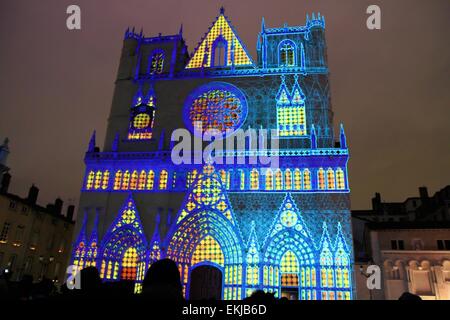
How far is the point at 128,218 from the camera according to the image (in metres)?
28.0

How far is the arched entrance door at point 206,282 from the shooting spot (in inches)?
1156

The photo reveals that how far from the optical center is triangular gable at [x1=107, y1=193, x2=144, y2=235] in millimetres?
27691

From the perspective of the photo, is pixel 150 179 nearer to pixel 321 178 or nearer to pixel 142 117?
pixel 142 117

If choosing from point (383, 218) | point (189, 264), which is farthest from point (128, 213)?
point (383, 218)

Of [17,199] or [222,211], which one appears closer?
[222,211]

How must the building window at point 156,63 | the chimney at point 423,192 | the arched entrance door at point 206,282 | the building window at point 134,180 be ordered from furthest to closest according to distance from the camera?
the chimney at point 423,192 → the building window at point 156,63 → the arched entrance door at point 206,282 → the building window at point 134,180

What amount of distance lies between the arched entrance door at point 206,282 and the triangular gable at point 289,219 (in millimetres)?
7356

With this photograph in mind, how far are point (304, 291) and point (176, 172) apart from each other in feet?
44.5

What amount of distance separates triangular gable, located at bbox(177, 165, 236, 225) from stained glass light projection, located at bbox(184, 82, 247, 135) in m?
4.59

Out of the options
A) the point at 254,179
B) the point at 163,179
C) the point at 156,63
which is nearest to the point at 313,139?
the point at 254,179

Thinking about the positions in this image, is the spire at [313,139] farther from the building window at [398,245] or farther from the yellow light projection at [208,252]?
the building window at [398,245]

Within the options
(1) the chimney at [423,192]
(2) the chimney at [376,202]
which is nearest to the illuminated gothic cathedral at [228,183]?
(1) the chimney at [423,192]
